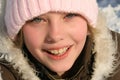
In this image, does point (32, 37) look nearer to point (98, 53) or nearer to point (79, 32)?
point (79, 32)

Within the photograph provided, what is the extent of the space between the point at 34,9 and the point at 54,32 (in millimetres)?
138

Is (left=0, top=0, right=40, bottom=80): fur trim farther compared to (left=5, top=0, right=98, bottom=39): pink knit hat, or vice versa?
(left=0, top=0, right=40, bottom=80): fur trim

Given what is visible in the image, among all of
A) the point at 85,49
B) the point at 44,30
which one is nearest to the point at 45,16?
the point at 44,30

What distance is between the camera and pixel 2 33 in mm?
2254

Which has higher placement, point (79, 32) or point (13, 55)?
point (79, 32)

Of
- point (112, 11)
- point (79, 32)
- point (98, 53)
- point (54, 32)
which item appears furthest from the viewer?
point (112, 11)

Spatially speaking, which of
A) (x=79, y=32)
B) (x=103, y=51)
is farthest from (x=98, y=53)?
(x=79, y=32)

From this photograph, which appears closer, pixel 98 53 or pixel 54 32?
pixel 54 32

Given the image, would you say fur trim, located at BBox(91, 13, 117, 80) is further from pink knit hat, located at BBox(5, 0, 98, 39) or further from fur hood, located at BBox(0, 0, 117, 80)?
pink knit hat, located at BBox(5, 0, 98, 39)

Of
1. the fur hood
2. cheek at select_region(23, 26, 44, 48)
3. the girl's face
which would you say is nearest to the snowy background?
the fur hood

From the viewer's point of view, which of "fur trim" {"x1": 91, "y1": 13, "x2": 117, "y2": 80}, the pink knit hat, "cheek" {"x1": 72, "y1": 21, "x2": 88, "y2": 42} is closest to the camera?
the pink knit hat

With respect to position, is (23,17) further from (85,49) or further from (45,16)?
(85,49)

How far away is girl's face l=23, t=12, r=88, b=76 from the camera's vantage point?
2104mm

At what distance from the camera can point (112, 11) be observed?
3492 mm
